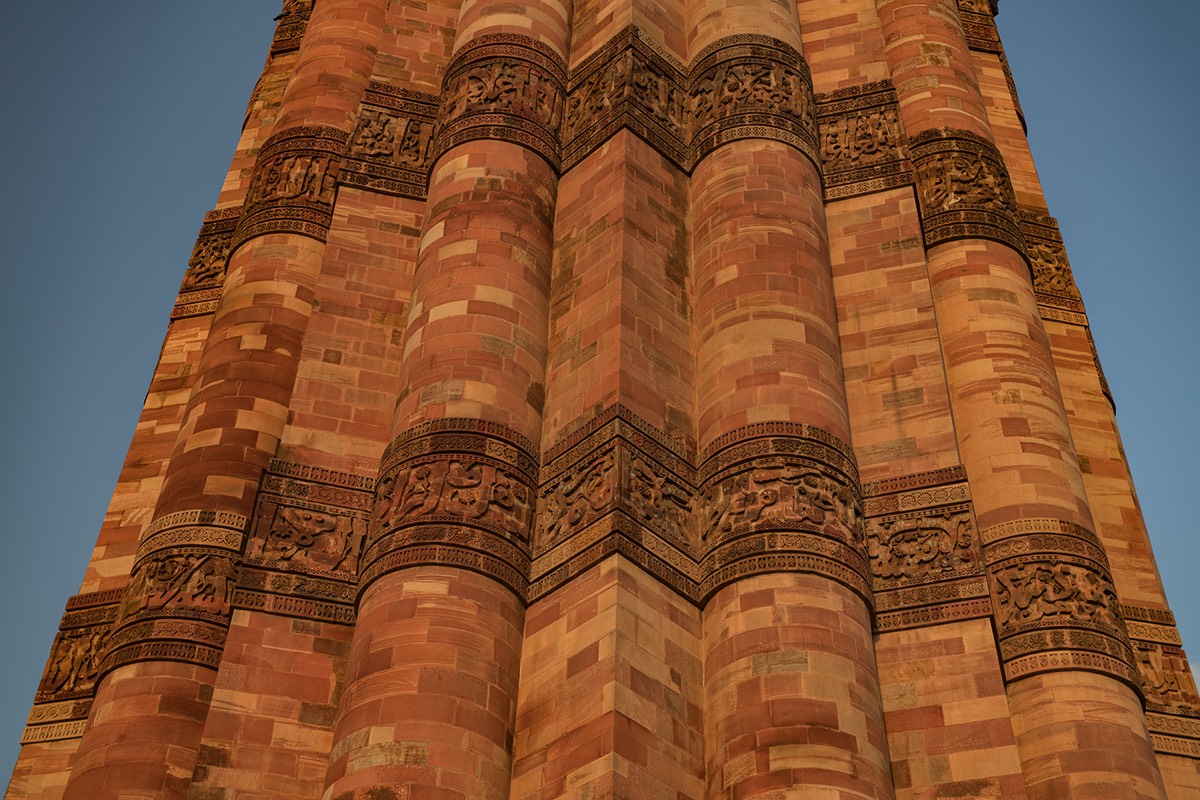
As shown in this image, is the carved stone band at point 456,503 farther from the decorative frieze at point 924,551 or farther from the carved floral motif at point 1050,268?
the carved floral motif at point 1050,268

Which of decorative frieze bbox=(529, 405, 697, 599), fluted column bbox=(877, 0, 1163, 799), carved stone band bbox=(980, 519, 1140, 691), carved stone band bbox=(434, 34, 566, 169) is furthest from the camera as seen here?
carved stone band bbox=(434, 34, 566, 169)

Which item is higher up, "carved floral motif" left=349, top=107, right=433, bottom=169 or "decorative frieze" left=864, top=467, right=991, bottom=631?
"carved floral motif" left=349, top=107, right=433, bottom=169

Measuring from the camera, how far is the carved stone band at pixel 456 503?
12172 mm

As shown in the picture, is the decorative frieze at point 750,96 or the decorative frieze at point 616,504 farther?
the decorative frieze at point 750,96

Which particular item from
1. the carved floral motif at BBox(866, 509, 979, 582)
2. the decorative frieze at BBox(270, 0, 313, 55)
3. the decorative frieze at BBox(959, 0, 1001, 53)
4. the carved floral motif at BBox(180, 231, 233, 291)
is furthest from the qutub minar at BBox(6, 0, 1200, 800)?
the decorative frieze at BBox(270, 0, 313, 55)

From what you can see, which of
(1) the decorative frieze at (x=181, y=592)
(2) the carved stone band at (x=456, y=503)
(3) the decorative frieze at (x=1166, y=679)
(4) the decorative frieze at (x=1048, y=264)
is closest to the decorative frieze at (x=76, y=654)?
(1) the decorative frieze at (x=181, y=592)

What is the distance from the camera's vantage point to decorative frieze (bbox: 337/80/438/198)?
1683 centimetres

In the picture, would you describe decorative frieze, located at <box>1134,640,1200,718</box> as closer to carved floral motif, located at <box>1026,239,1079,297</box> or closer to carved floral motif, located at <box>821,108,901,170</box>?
carved floral motif, located at <box>1026,239,1079,297</box>

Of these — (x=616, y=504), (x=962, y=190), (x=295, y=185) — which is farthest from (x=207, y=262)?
(x=962, y=190)

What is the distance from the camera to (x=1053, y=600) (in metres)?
12.7

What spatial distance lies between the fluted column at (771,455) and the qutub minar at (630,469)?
35 millimetres

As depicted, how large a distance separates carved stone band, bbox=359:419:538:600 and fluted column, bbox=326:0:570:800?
0.01 metres

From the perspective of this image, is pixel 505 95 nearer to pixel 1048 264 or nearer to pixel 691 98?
pixel 691 98

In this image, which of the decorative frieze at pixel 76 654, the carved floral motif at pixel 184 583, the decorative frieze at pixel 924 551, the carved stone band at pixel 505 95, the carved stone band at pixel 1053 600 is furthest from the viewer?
the carved stone band at pixel 505 95
